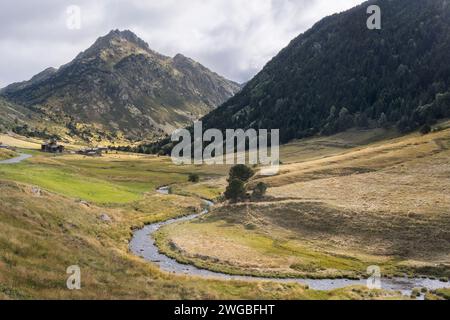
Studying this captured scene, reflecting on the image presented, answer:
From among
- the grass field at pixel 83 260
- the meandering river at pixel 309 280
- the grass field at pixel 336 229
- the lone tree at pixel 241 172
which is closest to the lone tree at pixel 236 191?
the grass field at pixel 336 229

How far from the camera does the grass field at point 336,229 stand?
197 ft

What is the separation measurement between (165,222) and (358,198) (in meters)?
38.6

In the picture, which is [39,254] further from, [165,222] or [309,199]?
[309,199]

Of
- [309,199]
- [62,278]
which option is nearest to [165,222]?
[309,199]

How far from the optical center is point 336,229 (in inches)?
2955

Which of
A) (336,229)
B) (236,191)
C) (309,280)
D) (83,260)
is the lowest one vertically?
(309,280)

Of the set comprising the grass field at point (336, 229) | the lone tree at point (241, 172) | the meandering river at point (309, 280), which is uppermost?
the lone tree at point (241, 172)

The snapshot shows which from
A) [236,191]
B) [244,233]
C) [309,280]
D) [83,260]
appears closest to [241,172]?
[236,191]

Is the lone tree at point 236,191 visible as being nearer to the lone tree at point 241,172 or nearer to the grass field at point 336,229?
the grass field at point 336,229

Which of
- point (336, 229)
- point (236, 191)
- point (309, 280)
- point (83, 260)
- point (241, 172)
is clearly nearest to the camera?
point (83, 260)

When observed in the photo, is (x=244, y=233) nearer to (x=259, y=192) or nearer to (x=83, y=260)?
(x=259, y=192)

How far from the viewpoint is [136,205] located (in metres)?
98.2

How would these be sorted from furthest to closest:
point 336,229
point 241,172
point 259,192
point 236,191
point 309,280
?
point 241,172 < point 259,192 < point 236,191 < point 336,229 < point 309,280

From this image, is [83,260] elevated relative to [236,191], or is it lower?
lower
